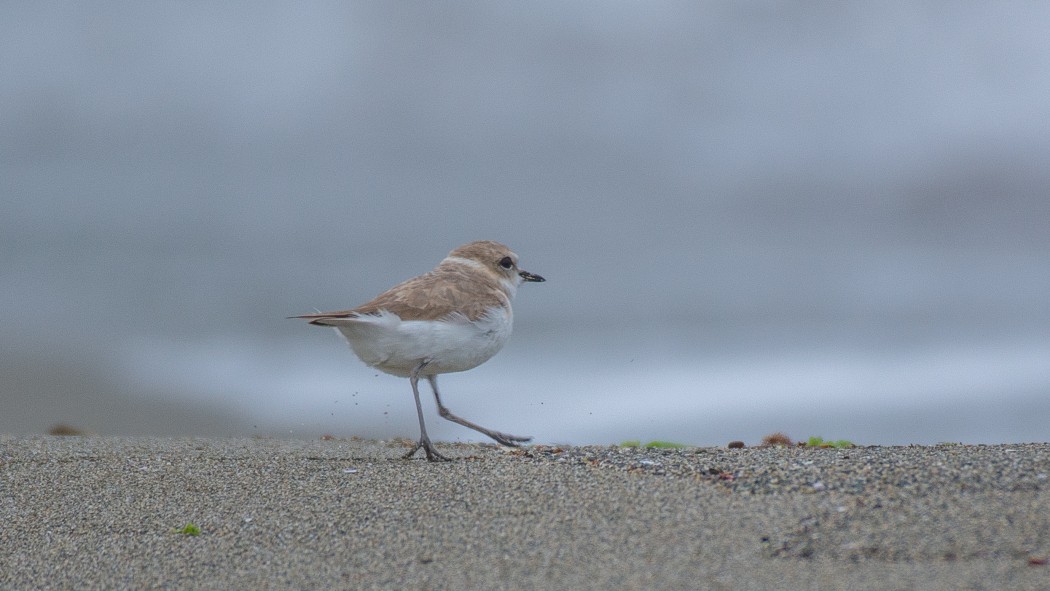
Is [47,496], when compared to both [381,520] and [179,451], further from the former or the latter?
[381,520]

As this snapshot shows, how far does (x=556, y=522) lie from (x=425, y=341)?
87.1 inches

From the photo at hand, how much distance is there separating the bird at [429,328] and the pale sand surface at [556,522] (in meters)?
0.68

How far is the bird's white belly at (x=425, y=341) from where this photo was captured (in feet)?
21.8

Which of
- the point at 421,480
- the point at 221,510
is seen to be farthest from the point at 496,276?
the point at 221,510

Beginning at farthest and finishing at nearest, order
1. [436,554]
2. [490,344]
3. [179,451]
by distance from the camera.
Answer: [179,451]
[490,344]
[436,554]

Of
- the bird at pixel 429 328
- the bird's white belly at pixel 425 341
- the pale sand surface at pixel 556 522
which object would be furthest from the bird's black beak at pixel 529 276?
the pale sand surface at pixel 556 522

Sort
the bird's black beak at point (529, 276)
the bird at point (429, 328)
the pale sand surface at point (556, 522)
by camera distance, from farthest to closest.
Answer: the bird's black beak at point (529, 276)
the bird at point (429, 328)
the pale sand surface at point (556, 522)

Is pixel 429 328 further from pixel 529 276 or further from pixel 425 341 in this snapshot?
pixel 529 276

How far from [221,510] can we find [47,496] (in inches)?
55.9

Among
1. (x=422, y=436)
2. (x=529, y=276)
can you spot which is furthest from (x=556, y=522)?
(x=529, y=276)

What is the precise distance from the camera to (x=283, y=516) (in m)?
5.46

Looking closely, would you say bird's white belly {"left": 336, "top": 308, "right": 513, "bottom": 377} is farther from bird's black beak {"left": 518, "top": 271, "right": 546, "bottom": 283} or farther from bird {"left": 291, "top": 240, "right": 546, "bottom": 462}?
bird's black beak {"left": 518, "top": 271, "right": 546, "bottom": 283}

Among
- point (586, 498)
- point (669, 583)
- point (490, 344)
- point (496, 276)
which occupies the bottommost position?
point (669, 583)

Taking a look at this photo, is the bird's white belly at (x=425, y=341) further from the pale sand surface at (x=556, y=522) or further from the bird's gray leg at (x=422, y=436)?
the pale sand surface at (x=556, y=522)
